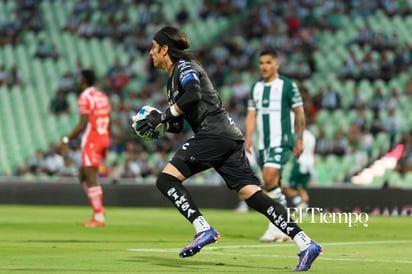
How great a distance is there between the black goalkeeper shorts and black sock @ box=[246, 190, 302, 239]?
0.69 ft

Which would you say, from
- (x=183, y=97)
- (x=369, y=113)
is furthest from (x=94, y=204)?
(x=369, y=113)

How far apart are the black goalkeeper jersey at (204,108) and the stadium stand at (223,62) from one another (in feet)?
54.2

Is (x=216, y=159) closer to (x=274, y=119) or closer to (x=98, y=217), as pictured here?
(x=274, y=119)

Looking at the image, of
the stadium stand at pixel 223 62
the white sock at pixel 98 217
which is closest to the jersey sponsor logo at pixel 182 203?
the white sock at pixel 98 217

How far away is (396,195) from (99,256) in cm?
1482

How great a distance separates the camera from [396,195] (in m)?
25.2

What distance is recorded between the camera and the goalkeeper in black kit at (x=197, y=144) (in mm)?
10328

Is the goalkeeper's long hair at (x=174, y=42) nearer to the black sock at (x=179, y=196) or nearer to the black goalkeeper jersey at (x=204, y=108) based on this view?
the black goalkeeper jersey at (x=204, y=108)

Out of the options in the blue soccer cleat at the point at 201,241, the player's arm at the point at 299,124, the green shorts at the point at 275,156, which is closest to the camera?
the blue soccer cleat at the point at 201,241

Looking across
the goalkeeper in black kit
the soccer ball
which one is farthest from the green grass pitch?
the soccer ball

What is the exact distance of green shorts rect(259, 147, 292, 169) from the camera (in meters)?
14.8

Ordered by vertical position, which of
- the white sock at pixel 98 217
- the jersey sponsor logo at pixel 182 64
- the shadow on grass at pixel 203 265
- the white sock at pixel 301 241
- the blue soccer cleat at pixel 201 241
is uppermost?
the jersey sponsor logo at pixel 182 64

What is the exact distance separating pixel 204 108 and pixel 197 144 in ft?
1.19

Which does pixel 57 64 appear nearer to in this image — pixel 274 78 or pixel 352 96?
pixel 352 96
